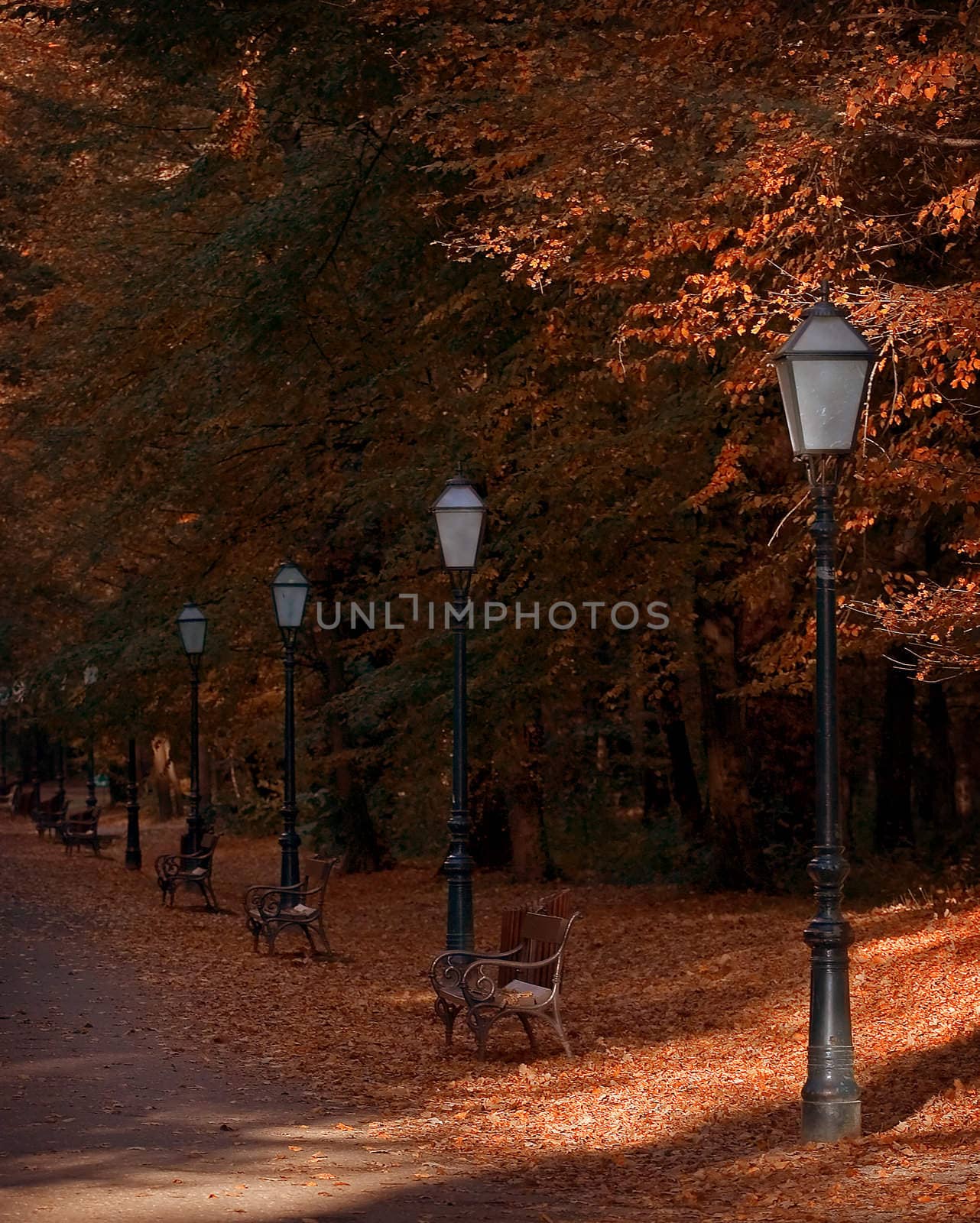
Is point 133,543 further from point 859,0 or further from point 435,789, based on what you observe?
point 859,0

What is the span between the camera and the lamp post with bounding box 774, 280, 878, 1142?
8.77 meters

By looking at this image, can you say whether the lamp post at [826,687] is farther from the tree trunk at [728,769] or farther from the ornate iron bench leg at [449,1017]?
the tree trunk at [728,769]

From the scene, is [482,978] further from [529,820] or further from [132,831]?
[132,831]

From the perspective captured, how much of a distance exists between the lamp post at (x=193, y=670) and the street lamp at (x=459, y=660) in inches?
452

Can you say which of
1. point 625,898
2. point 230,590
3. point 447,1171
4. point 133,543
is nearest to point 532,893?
point 625,898

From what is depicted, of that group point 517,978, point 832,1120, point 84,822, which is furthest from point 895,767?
point 84,822

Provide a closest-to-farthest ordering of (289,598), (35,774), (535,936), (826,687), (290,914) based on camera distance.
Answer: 1. (826,687)
2. (535,936)
3. (290,914)
4. (289,598)
5. (35,774)

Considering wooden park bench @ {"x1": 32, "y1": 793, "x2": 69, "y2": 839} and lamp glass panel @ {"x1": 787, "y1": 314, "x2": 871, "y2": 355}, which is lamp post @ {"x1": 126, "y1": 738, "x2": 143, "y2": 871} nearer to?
wooden park bench @ {"x1": 32, "y1": 793, "x2": 69, "y2": 839}

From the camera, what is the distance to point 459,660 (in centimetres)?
1430

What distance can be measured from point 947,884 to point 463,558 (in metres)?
8.29

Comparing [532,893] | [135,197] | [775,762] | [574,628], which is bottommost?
[532,893]

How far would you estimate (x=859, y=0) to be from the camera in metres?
14.4

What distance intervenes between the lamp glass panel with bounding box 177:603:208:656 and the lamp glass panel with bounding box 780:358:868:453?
17.2 meters

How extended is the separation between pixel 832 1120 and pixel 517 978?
437 cm
